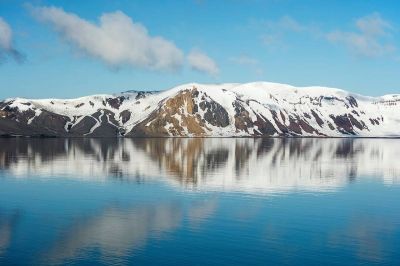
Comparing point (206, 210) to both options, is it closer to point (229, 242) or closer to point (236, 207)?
point (236, 207)

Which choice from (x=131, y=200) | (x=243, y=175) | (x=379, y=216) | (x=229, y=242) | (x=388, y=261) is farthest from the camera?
(x=243, y=175)

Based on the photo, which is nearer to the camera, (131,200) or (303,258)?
(303,258)

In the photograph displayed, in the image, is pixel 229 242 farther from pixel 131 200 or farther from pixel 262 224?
pixel 131 200

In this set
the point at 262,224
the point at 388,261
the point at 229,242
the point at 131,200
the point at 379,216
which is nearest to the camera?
the point at 388,261

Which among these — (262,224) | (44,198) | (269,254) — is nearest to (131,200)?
(44,198)

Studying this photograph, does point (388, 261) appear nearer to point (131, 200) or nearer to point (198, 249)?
point (198, 249)

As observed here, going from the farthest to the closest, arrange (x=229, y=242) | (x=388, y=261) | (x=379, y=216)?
(x=379, y=216) < (x=229, y=242) < (x=388, y=261)

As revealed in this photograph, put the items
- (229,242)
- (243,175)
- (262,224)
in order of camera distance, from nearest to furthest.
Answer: (229,242) → (262,224) → (243,175)

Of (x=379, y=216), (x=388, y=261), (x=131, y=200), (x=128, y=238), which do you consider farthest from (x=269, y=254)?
(x=131, y=200)

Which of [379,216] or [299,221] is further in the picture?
[379,216]
